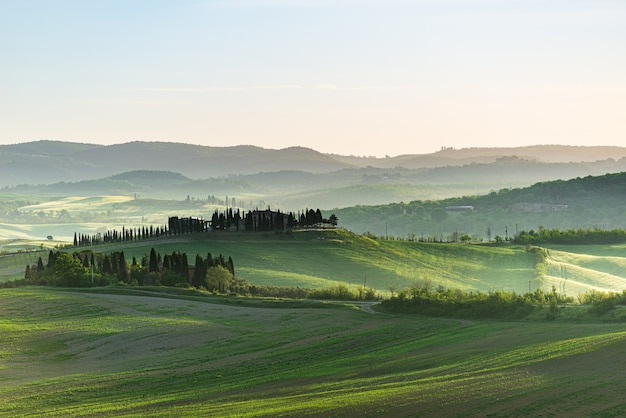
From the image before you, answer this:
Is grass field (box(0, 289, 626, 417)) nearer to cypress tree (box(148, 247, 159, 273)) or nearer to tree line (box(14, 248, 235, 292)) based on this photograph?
tree line (box(14, 248, 235, 292))

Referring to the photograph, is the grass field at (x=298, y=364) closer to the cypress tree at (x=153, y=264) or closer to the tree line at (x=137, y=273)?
the tree line at (x=137, y=273)

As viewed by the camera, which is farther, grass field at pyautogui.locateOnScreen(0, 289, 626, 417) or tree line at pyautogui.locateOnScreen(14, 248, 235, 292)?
tree line at pyautogui.locateOnScreen(14, 248, 235, 292)

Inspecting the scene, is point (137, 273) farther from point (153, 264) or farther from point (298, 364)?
point (298, 364)

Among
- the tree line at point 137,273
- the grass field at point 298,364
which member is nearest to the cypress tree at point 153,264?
the tree line at point 137,273

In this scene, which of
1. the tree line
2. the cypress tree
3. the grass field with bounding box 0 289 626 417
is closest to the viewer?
the grass field with bounding box 0 289 626 417

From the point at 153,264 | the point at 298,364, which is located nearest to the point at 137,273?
the point at 153,264

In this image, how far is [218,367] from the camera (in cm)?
7575

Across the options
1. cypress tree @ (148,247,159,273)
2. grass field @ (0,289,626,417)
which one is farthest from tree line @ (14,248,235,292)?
grass field @ (0,289,626,417)

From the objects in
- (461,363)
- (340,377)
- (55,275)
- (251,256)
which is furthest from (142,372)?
(251,256)

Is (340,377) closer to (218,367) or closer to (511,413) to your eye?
(218,367)

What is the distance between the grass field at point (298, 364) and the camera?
180 feet

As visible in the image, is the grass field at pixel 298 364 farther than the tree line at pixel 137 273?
No

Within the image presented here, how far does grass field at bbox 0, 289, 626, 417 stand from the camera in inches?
2154

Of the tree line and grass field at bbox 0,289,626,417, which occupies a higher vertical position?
the tree line
